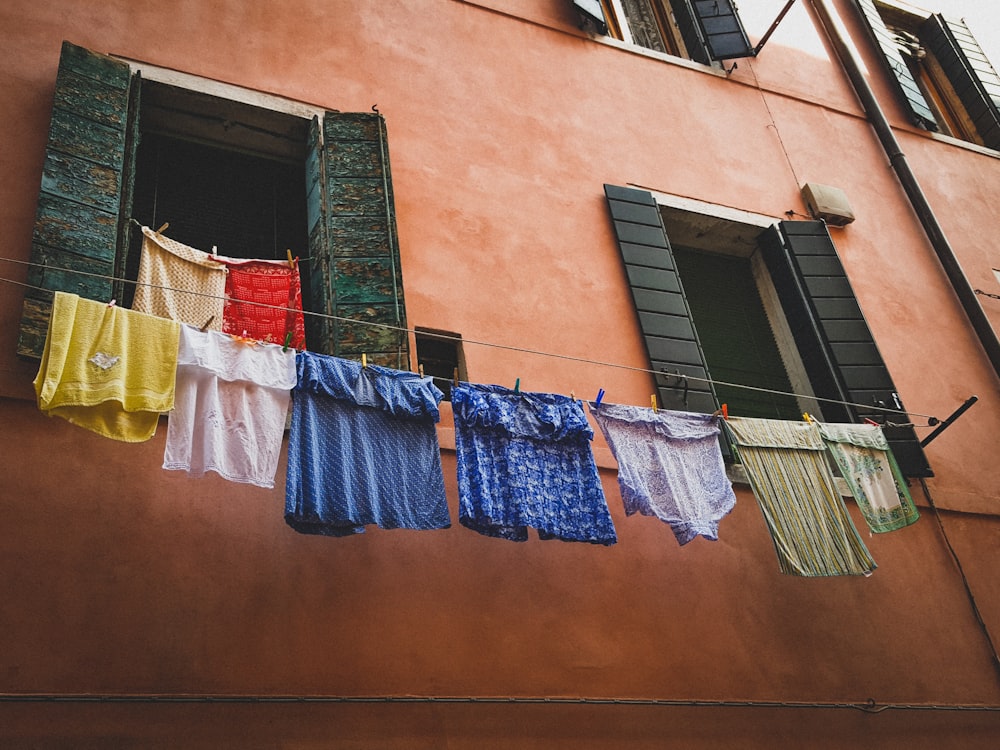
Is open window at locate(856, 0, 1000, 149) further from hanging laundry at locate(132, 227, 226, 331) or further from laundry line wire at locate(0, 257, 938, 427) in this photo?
hanging laundry at locate(132, 227, 226, 331)

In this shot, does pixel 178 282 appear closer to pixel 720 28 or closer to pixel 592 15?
pixel 592 15

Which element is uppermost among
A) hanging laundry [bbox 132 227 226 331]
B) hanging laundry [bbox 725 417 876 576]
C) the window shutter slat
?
the window shutter slat

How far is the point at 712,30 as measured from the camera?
783 cm

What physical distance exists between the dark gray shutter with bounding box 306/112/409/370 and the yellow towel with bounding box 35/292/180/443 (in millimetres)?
1009

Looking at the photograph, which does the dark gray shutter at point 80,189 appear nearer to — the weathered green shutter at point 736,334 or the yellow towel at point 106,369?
the yellow towel at point 106,369

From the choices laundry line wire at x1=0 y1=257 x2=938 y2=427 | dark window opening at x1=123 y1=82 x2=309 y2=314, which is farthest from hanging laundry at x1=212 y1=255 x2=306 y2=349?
dark window opening at x1=123 y1=82 x2=309 y2=314

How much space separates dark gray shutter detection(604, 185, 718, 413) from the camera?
18.2 feet

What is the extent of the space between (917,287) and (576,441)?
411cm

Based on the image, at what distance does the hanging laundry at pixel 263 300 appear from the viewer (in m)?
4.61

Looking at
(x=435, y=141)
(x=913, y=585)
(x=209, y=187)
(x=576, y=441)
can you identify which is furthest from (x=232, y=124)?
(x=913, y=585)

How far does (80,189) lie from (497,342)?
7.63ft

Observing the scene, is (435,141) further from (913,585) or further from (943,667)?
(943,667)

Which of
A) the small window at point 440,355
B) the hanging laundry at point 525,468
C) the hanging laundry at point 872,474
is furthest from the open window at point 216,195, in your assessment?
the hanging laundry at point 872,474

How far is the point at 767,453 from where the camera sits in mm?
4992
